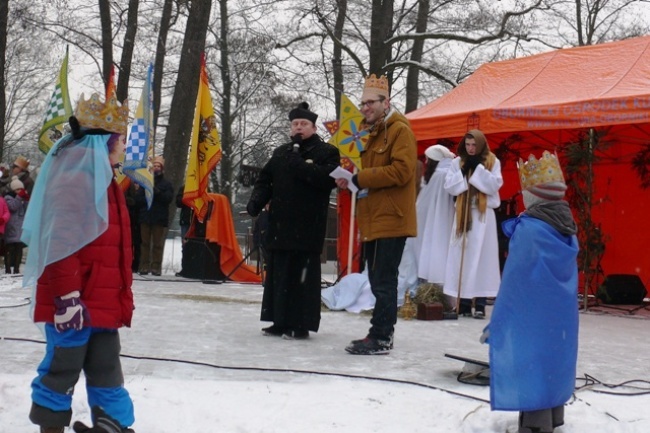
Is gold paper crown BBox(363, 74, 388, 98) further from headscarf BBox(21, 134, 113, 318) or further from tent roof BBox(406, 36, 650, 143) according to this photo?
tent roof BBox(406, 36, 650, 143)

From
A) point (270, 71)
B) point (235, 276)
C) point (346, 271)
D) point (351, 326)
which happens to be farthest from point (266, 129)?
point (351, 326)

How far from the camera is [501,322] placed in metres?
3.93

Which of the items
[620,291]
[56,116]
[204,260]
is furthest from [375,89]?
[56,116]

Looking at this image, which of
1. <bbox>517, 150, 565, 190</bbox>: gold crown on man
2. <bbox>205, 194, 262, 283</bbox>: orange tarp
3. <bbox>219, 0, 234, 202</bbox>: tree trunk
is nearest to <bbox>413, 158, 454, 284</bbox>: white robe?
<bbox>205, 194, 262, 283</bbox>: orange tarp

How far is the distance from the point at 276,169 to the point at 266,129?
65.8ft

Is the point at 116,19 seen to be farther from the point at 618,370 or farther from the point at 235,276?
the point at 618,370

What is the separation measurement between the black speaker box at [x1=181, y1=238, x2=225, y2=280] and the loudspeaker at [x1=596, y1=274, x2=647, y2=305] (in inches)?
213

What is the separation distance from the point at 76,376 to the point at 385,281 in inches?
106

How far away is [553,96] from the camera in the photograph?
970cm

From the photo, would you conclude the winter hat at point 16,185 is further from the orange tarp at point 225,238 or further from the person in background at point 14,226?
the orange tarp at point 225,238

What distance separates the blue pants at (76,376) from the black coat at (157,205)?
876 cm

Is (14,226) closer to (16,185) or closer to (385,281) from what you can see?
(16,185)

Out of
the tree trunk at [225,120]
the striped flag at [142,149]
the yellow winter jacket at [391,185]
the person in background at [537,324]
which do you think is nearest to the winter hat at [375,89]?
the yellow winter jacket at [391,185]

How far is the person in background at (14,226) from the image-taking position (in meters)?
12.0
